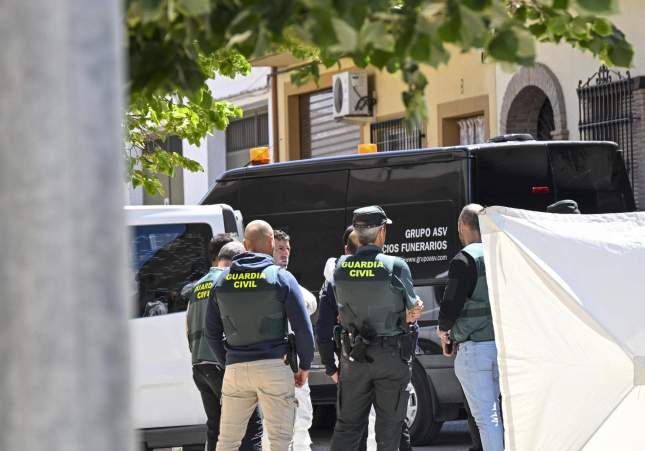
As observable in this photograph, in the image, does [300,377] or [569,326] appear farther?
[300,377]

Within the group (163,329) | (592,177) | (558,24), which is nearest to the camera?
(558,24)

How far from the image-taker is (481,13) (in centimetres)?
305

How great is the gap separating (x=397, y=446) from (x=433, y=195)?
9.73 ft

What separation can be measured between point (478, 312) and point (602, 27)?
4.75 m

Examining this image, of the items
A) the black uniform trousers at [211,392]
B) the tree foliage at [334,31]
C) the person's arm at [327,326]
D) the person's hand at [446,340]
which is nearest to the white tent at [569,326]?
the person's hand at [446,340]

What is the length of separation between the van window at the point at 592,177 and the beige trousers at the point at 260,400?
3.60 metres

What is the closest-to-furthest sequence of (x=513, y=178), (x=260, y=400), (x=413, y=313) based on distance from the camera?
1. (x=260, y=400)
2. (x=413, y=313)
3. (x=513, y=178)

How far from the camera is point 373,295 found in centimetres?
817

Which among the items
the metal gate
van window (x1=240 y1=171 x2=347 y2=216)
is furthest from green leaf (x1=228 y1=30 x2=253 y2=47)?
the metal gate

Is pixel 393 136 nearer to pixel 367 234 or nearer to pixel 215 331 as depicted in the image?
pixel 367 234

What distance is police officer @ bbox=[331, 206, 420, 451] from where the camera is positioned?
26.8 ft

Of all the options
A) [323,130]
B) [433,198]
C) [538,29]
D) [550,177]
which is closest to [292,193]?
[433,198]

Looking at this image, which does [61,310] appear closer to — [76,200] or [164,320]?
[76,200]

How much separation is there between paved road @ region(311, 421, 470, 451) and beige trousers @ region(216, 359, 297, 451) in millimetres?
3072
